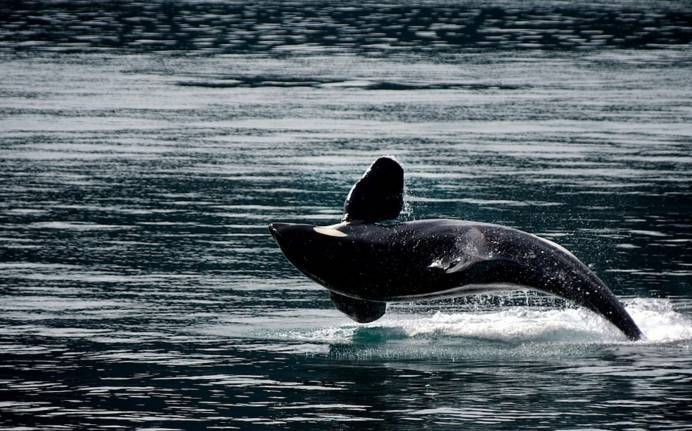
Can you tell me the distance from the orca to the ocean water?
1.85 ft

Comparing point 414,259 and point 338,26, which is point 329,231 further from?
point 338,26

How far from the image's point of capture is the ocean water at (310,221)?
1361 centimetres

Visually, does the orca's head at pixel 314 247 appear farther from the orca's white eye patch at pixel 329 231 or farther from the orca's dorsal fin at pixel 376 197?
the orca's dorsal fin at pixel 376 197

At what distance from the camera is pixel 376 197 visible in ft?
50.0

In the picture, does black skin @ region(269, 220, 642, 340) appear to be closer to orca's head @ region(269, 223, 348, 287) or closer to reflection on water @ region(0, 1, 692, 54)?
orca's head @ region(269, 223, 348, 287)

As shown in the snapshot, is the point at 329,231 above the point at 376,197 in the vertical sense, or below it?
below

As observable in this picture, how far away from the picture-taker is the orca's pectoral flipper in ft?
50.5

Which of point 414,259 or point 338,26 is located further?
point 338,26

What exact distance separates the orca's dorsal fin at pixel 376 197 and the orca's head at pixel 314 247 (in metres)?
0.30

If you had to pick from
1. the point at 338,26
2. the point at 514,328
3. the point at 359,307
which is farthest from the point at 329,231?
the point at 338,26

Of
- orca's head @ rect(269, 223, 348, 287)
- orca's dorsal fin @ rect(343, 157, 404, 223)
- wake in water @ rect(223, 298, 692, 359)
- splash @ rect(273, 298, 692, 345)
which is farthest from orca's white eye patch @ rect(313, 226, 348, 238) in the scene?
splash @ rect(273, 298, 692, 345)

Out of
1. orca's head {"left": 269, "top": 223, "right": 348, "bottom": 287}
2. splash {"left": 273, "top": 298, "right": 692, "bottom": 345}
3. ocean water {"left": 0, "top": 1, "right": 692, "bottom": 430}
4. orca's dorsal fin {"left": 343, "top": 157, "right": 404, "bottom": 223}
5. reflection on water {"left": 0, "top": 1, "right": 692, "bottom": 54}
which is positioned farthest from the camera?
reflection on water {"left": 0, "top": 1, "right": 692, "bottom": 54}

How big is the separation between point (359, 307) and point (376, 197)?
1.00 metres

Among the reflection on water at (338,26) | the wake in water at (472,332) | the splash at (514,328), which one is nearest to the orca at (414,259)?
the wake in water at (472,332)
